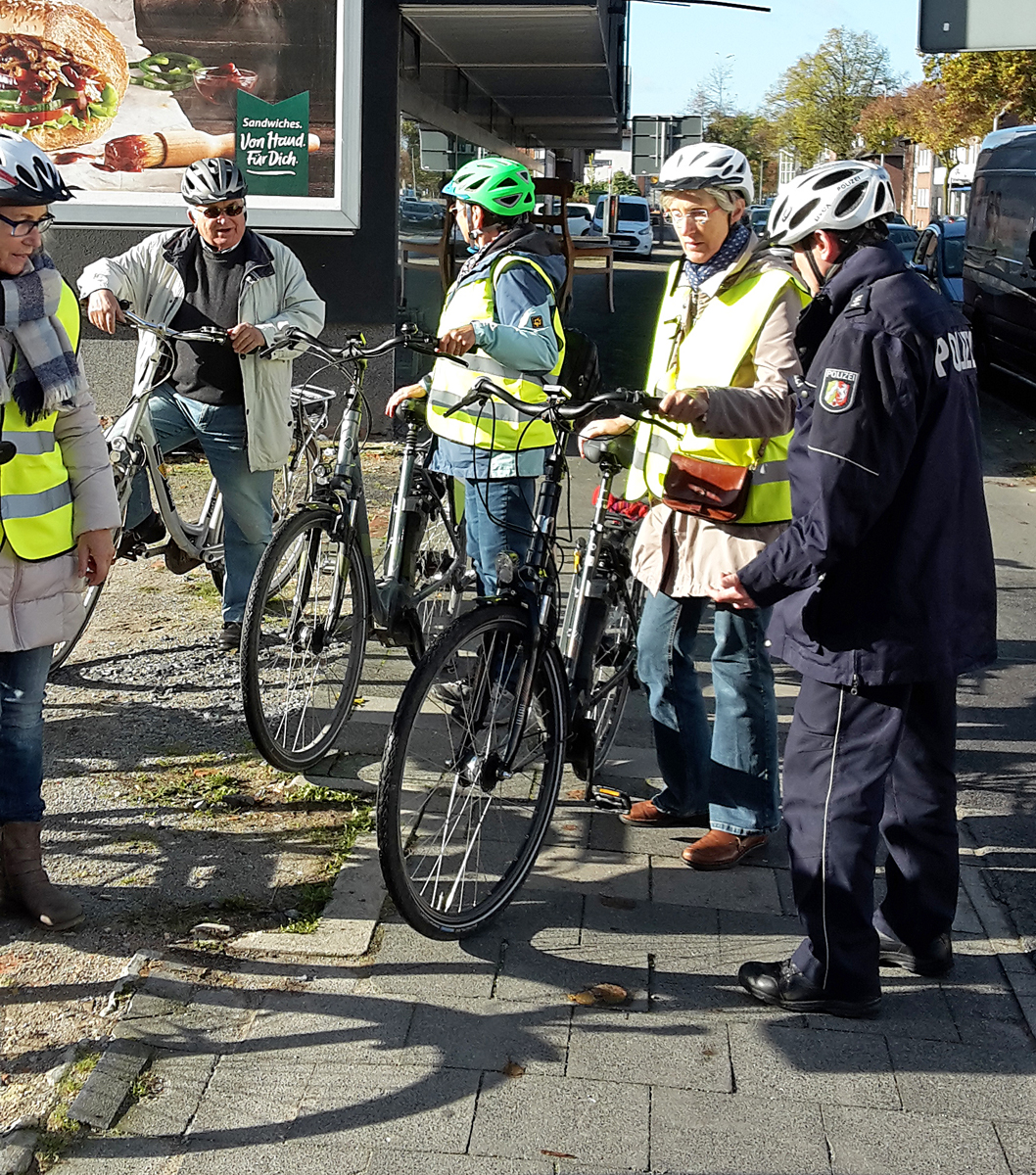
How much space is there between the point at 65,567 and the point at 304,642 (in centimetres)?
121

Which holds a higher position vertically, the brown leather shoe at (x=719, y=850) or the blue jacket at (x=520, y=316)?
the blue jacket at (x=520, y=316)

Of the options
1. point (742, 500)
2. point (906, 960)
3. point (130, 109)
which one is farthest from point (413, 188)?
point (906, 960)

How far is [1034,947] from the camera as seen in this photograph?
3934 millimetres

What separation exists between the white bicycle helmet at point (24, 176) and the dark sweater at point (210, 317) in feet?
6.95

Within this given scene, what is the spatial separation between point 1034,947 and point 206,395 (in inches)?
143

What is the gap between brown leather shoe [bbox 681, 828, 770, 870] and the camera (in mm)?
4320

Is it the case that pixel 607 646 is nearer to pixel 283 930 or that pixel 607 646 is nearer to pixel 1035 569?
pixel 283 930

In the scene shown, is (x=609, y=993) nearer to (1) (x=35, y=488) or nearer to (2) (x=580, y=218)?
(1) (x=35, y=488)


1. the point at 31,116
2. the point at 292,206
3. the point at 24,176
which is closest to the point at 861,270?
the point at 24,176

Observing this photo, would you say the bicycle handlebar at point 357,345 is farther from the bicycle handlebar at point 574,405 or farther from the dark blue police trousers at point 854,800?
the dark blue police trousers at point 854,800

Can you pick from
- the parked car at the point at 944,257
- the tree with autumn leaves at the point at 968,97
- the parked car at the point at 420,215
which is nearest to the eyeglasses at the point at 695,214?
the parked car at the point at 420,215

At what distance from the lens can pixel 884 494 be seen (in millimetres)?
3207

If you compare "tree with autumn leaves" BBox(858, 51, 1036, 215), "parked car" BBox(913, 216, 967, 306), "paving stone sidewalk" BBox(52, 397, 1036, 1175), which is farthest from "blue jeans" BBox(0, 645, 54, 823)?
"tree with autumn leaves" BBox(858, 51, 1036, 215)

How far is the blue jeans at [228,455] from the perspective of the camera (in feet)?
19.1
